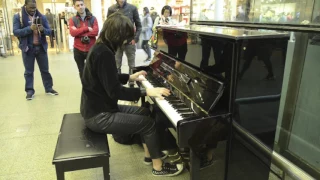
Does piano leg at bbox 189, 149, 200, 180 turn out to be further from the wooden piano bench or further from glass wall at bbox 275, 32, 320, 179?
glass wall at bbox 275, 32, 320, 179

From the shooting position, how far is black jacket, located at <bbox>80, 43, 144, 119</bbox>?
1678 millimetres

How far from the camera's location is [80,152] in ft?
5.14

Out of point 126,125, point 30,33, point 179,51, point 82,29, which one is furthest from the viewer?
point 82,29

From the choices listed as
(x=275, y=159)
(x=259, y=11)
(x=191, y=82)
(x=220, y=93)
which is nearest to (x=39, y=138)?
(x=191, y=82)

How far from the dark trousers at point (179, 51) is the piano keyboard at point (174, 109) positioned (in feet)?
1.20

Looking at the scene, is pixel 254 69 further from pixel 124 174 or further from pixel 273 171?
pixel 124 174

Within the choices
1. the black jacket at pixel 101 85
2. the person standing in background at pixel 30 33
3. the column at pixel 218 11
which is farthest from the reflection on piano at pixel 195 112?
the person standing in background at pixel 30 33

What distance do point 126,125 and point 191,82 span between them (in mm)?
538

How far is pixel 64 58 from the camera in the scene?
7414 millimetres

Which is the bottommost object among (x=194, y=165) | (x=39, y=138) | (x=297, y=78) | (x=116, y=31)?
(x=39, y=138)

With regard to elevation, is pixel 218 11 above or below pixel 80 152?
above

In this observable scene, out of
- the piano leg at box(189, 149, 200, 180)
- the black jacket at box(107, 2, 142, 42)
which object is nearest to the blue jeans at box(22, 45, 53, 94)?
the black jacket at box(107, 2, 142, 42)

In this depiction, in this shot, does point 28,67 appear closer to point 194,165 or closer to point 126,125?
point 126,125

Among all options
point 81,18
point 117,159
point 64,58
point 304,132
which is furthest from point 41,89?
point 304,132
